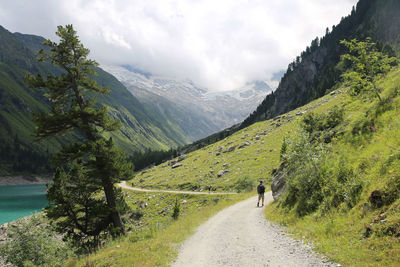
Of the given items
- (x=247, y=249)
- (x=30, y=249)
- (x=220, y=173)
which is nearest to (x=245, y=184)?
(x=220, y=173)

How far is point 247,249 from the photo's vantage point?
11477 millimetres

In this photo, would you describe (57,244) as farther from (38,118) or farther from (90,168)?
(38,118)

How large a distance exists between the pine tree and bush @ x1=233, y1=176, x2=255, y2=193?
32019mm

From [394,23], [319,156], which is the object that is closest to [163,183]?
[319,156]

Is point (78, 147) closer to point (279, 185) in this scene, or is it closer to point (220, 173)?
point (279, 185)

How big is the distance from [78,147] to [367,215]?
22.8m

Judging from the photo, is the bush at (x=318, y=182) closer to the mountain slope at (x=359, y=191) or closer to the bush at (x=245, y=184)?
the mountain slope at (x=359, y=191)

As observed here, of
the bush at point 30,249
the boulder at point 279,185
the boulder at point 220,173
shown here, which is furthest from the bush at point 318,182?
the boulder at point 220,173

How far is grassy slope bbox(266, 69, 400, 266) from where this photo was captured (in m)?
7.49

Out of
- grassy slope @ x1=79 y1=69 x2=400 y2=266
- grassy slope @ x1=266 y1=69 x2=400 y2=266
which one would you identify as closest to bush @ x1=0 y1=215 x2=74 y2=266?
grassy slope @ x1=79 y1=69 x2=400 y2=266

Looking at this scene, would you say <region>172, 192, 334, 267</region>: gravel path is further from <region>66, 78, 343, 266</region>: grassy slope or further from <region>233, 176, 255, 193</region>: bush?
<region>233, 176, 255, 193</region>: bush

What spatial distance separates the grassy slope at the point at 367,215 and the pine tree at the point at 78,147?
54.2 ft

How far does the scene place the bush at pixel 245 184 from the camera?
1936 inches

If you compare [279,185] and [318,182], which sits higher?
[318,182]
